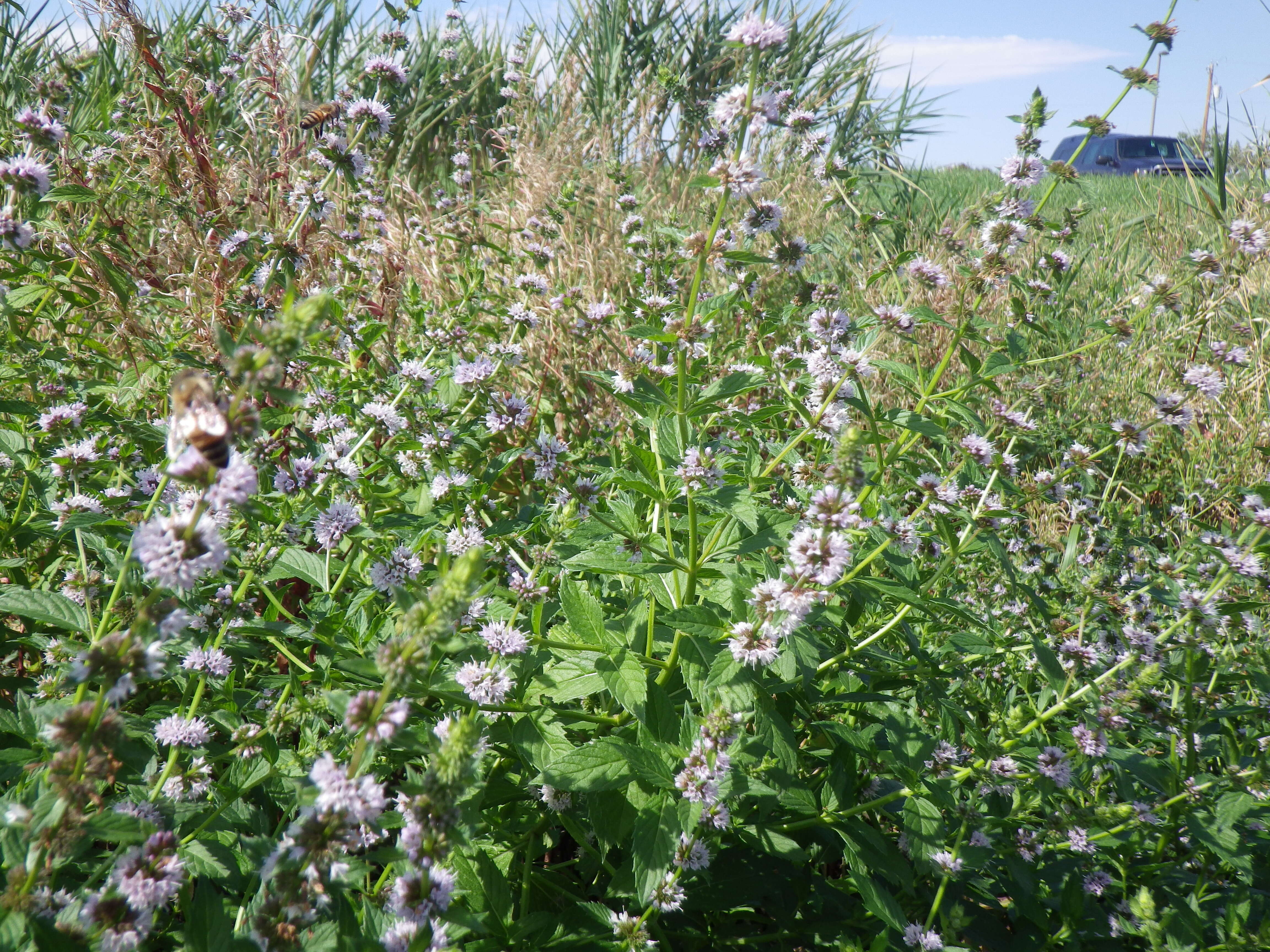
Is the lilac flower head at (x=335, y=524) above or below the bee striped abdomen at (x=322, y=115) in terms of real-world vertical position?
below

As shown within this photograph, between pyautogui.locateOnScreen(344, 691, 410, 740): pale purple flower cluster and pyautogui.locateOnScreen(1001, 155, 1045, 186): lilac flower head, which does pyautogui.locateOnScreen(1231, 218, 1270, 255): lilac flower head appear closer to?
pyautogui.locateOnScreen(1001, 155, 1045, 186): lilac flower head

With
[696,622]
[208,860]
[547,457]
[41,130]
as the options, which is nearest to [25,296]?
[41,130]

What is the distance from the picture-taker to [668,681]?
1.87m

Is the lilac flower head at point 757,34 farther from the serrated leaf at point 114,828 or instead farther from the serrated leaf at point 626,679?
the serrated leaf at point 114,828

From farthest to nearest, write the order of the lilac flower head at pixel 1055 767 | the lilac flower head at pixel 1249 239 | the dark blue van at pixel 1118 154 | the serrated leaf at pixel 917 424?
the dark blue van at pixel 1118 154
the lilac flower head at pixel 1249 239
the lilac flower head at pixel 1055 767
the serrated leaf at pixel 917 424

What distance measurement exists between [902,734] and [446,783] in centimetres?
119

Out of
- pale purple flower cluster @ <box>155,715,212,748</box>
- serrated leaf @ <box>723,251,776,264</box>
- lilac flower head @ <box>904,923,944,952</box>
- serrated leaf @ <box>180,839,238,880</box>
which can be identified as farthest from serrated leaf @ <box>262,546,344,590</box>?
lilac flower head @ <box>904,923,944,952</box>

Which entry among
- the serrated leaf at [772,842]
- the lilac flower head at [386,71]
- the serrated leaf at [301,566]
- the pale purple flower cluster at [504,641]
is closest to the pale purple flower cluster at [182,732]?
the serrated leaf at [301,566]

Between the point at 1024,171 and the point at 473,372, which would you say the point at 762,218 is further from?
the point at 473,372

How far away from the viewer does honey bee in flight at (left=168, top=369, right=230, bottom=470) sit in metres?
0.82

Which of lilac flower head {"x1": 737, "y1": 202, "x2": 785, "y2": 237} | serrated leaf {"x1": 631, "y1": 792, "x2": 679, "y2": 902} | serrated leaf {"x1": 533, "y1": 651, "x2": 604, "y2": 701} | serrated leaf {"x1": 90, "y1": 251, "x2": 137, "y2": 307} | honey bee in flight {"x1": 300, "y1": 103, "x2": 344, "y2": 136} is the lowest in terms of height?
serrated leaf {"x1": 631, "y1": 792, "x2": 679, "y2": 902}

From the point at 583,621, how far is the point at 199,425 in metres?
1.02

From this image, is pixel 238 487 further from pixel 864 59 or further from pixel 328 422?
pixel 864 59

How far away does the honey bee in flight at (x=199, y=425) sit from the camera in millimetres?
821
